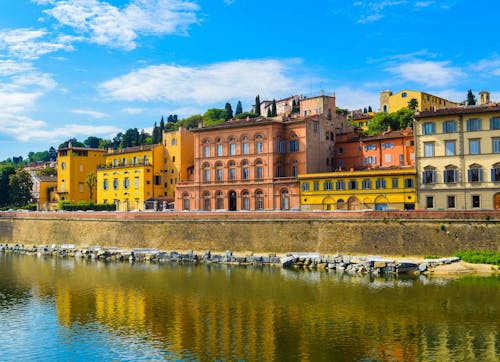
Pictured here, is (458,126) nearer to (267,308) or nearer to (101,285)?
(267,308)

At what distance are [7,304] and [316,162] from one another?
140 feet

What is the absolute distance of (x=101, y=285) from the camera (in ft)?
143

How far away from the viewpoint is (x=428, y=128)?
181 ft

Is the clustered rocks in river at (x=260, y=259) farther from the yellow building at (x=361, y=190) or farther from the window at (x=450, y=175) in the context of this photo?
the window at (x=450, y=175)

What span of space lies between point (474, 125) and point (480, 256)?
1474 cm

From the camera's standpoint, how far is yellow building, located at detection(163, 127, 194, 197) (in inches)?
3243

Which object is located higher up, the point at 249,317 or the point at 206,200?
the point at 206,200

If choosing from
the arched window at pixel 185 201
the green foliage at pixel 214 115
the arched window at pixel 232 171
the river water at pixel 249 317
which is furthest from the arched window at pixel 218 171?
the green foliage at pixel 214 115

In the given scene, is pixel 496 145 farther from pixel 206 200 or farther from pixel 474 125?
pixel 206 200

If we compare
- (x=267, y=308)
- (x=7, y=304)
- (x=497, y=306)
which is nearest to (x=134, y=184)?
(x=7, y=304)

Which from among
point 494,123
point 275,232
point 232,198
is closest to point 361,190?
point 275,232

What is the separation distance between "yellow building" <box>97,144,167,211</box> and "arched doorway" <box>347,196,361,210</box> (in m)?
34.2

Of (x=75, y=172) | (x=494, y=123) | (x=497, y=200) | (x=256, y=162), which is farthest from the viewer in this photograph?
(x=75, y=172)

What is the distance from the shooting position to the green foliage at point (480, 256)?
43719 mm
